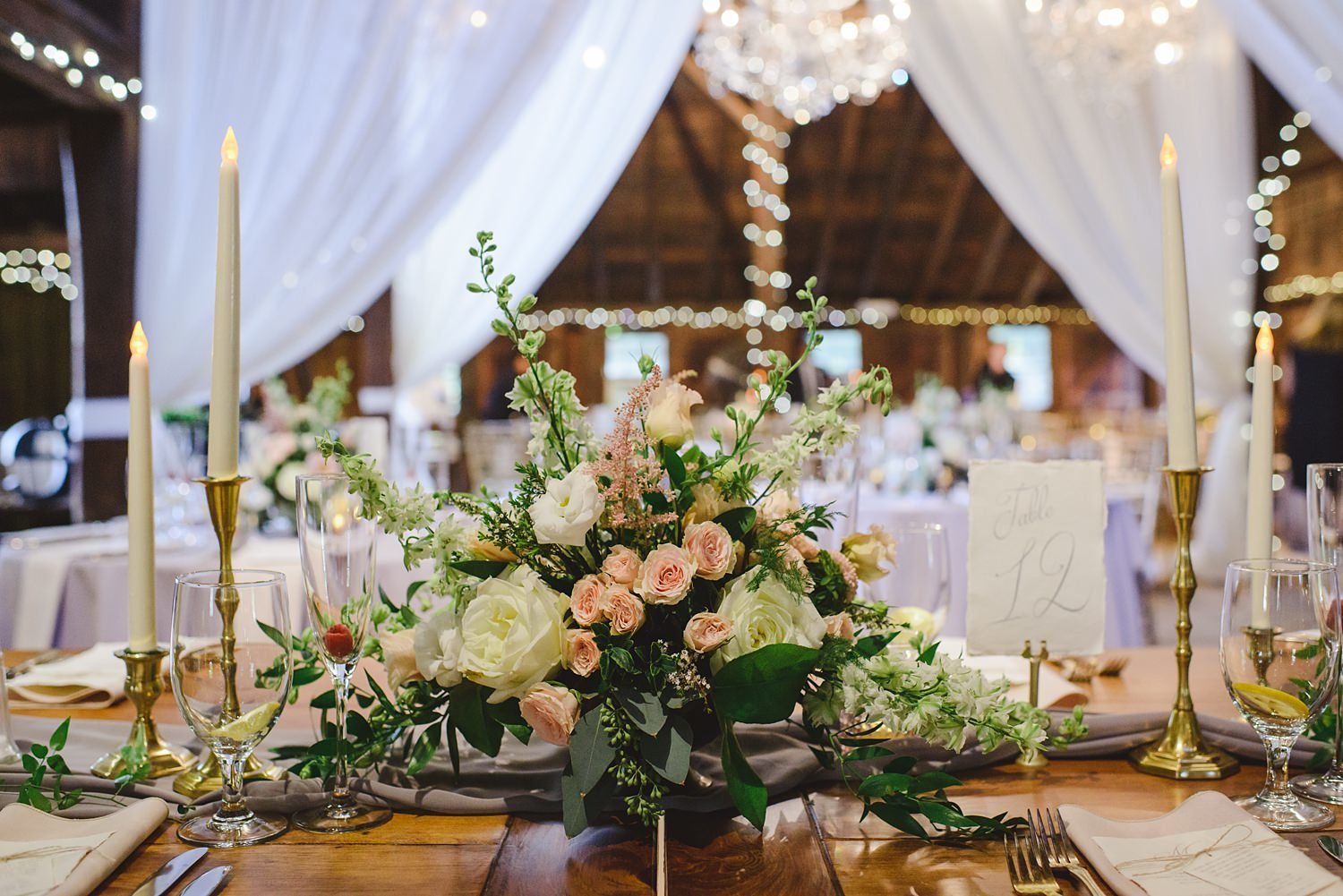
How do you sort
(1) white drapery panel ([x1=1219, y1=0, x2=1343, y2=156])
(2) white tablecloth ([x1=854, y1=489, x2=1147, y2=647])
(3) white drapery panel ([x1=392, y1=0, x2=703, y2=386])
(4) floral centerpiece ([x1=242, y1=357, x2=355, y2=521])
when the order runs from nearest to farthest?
(1) white drapery panel ([x1=1219, y1=0, x2=1343, y2=156]), (4) floral centerpiece ([x1=242, y1=357, x2=355, y2=521]), (3) white drapery panel ([x1=392, y1=0, x2=703, y2=386]), (2) white tablecloth ([x1=854, y1=489, x2=1147, y2=647])

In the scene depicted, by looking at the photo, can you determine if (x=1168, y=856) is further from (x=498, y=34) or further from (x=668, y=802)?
(x=498, y=34)

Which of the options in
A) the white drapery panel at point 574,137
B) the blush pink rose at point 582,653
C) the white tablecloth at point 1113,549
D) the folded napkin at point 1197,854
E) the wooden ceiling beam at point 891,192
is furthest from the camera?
the wooden ceiling beam at point 891,192

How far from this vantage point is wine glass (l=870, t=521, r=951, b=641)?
125cm

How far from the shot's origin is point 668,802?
3.10 ft

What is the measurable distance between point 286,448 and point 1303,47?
97.8 inches

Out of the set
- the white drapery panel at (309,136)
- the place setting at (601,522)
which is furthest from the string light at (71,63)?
the white drapery panel at (309,136)

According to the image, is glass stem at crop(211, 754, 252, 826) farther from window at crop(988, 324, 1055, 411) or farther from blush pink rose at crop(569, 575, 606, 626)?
window at crop(988, 324, 1055, 411)

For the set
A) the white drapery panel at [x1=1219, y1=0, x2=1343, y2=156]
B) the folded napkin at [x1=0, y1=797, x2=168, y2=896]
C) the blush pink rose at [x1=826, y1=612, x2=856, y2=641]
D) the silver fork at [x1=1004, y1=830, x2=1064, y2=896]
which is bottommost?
the silver fork at [x1=1004, y1=830, x2=1064, y2=896]

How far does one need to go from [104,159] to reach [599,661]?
341 centimetres

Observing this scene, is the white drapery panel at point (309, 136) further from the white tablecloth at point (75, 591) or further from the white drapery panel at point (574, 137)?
the white tablecloth at point (75, 591)

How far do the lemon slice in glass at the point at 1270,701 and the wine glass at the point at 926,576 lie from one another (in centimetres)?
37

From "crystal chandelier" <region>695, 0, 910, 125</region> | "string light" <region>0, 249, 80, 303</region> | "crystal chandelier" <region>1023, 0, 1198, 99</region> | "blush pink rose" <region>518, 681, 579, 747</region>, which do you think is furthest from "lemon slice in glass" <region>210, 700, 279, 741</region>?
"string light" <region>0, 249, 80, 303</region>

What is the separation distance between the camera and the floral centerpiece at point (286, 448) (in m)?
2.84

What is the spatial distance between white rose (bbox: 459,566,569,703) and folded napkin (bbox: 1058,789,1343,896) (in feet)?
1.44
